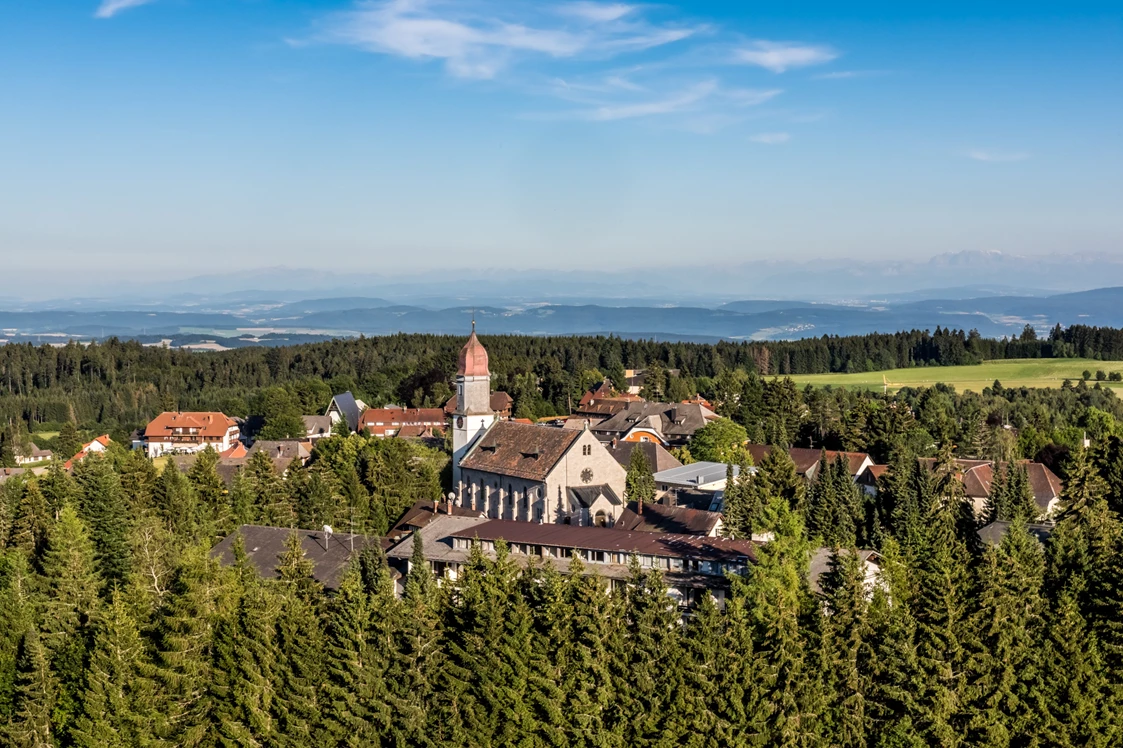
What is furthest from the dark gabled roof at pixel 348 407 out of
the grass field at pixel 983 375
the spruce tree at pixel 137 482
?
the grass field at pixel 983 375

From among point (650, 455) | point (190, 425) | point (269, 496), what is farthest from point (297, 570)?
point (190, 425)

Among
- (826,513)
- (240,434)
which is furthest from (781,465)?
(240,434)

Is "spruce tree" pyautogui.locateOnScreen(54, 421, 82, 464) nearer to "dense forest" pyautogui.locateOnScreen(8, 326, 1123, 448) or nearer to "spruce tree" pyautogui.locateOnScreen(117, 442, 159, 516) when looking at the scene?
"dense forest" pyautogui.locateOnScreen(8, 326, 1123, 448)

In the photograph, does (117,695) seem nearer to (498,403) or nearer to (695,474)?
(695,474)

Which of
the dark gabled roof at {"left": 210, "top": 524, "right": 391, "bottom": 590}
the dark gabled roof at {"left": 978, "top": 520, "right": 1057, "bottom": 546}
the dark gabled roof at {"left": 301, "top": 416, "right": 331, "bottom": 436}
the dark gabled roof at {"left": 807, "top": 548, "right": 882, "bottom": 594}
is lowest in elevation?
the dark gabled roof at {"left": 301, "top": 416, "right": 331, "bottom": 436}

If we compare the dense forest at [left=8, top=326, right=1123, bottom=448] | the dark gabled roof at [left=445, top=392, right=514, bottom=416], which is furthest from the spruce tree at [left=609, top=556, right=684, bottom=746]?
the dark gabled roof at [left=445, top=392, right=514, bottom=416]

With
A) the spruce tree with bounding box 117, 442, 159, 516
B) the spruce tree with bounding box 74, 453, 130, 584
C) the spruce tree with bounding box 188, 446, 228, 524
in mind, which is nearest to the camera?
the spruce tree with bounding box 74, 453, 130, 584

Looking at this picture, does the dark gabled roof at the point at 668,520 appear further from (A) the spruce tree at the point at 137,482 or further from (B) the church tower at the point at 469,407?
(A) the spruce tree at the point at 137,482
